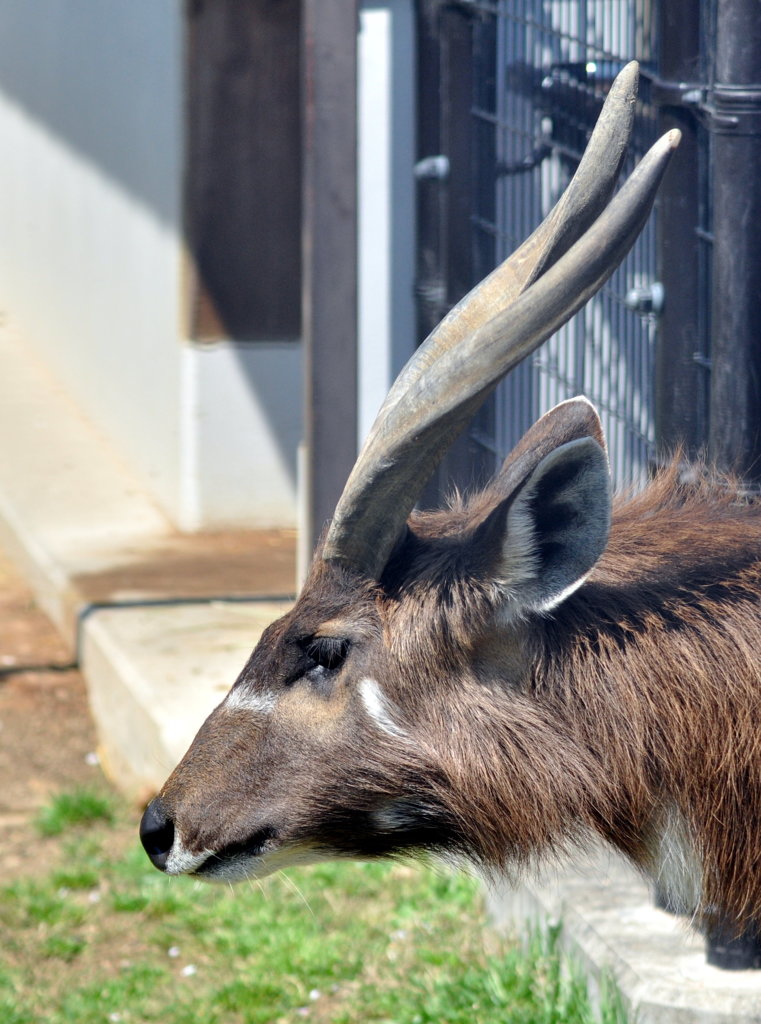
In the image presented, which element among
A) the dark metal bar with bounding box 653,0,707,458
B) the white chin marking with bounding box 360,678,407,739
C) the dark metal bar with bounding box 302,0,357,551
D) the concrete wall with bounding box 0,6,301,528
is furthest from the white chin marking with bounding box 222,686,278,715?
the concrete wall with bounding box 0,6,301,528

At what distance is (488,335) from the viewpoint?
239cm

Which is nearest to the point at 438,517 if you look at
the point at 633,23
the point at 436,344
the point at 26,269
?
the point at 436,344

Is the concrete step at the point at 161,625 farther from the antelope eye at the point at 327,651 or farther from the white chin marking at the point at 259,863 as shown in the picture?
the antelope eye at the point at 327,651

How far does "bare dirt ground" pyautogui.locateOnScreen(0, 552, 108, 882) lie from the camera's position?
5.27 metres

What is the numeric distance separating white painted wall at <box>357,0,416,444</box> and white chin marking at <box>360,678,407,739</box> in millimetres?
3118

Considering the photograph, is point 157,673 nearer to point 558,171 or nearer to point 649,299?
point 558,171

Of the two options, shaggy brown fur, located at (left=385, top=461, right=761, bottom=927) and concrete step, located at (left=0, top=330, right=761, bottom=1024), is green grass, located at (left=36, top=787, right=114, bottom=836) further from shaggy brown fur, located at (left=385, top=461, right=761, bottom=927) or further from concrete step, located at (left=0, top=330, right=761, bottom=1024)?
shaggy brown fur, located at (left=385, top=461, right=761, bottom=927)

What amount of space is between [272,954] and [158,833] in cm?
153

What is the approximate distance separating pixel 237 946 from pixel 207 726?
1.68 meters

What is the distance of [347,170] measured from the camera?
490 cm

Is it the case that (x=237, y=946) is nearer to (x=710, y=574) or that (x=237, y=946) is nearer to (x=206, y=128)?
(x=710, y=574)

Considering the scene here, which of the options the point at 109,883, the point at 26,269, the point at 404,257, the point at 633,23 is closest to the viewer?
the point at 633,23

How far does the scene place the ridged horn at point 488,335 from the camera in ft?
7.66

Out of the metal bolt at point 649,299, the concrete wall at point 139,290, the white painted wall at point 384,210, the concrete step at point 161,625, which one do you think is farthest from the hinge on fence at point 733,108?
the concrete wall at point 139,290
